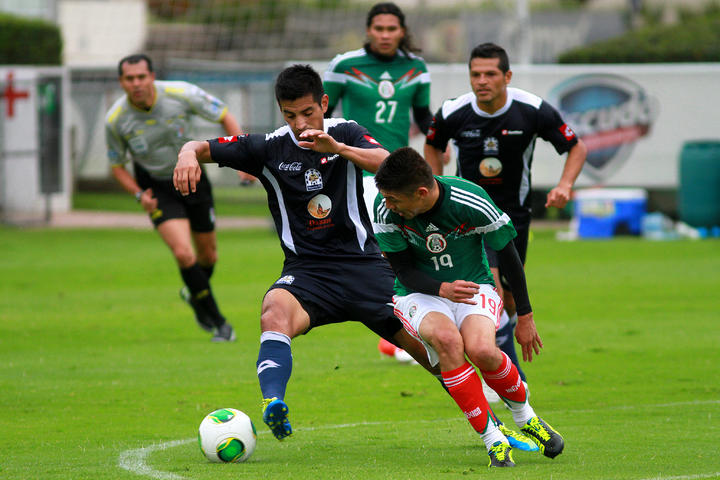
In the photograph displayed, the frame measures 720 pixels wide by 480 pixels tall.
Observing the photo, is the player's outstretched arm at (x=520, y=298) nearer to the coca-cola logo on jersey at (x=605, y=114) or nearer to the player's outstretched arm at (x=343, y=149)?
the player's outstretched arm at (x=343, y=149)

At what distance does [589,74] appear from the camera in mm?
21859

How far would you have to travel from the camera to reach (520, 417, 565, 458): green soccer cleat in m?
5.73

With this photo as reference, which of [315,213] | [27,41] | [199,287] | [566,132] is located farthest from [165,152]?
[27,41]

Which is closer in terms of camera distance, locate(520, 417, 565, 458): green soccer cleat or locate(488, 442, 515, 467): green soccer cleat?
locate(488, 442, 515, 467): green soccer cleat

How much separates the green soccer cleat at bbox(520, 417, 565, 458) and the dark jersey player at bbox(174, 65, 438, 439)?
79 centimetres

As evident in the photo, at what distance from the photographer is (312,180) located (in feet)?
20.8

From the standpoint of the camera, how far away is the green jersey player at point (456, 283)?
5.60 meters

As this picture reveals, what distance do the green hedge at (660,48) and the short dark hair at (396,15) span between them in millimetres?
19062

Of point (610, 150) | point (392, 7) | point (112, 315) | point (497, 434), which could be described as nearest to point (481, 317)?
point (497, 434)

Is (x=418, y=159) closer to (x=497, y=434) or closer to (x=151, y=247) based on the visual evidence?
(x=497, y=434)

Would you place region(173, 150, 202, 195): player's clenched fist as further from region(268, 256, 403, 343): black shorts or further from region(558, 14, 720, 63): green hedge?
region(558, 14, 720, 63): green hedge

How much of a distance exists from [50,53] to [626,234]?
46.9 ft

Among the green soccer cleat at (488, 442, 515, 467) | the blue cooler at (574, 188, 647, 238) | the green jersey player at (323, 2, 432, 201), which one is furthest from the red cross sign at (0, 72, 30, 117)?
the green soccer cleat at (488, 442, 515, 467)

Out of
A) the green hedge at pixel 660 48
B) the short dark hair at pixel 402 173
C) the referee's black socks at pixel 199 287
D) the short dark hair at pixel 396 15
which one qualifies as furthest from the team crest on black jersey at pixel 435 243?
the green hedge at pixel 660 48
